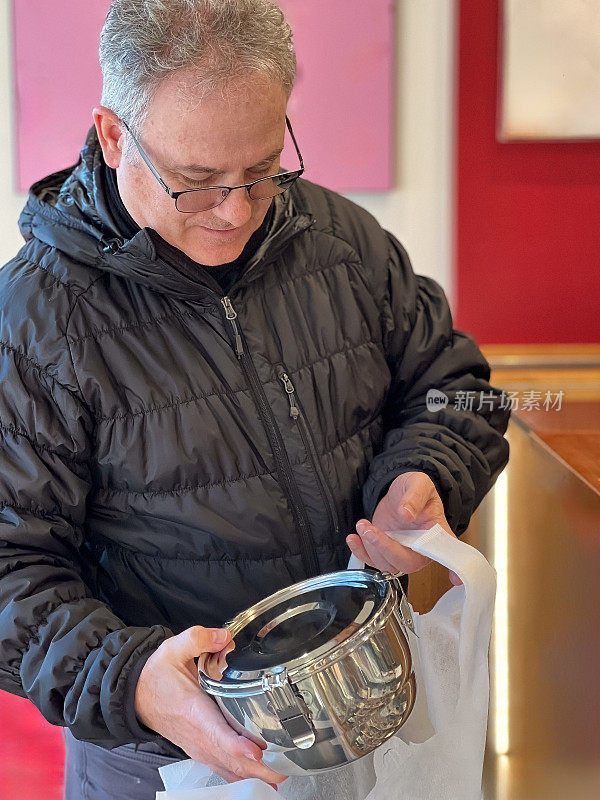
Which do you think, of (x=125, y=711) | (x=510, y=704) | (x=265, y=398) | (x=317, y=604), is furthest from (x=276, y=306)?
(x=510, y=704)

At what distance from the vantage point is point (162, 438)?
3.46ft

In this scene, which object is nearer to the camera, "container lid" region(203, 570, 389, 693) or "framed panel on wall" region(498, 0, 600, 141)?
"container lid" region(203, 570, 389, 693)

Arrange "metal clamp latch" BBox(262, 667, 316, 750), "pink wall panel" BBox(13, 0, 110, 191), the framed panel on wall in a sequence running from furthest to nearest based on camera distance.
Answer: "pink wall panel" BBox(13, 0, 110, 191), the framed panel on wall, "metal clamp latch" BBox(262, 667, 316, 750)

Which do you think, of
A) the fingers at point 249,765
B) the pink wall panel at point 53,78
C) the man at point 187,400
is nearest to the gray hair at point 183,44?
the man at point 187,400

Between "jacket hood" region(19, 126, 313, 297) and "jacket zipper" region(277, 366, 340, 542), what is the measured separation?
0.14 metres

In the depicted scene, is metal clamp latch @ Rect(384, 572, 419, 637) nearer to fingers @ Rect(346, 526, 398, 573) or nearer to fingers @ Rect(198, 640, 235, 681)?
fingers @ Rect(346, 526, 398, 573)

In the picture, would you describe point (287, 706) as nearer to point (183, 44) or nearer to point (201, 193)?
point (201, 193)

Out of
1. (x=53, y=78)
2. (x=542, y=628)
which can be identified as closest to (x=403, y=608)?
(x=542, y=628)

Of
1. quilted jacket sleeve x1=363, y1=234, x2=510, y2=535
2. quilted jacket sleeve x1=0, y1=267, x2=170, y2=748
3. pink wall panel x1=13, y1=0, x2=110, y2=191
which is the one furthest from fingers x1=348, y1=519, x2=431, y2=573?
pink wall panel x1=13, y1=0, x2=110, y2=191

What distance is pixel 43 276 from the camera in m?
1.06

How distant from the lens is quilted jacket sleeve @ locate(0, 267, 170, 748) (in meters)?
0.92

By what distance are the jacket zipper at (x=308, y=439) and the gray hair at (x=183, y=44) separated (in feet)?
1.11

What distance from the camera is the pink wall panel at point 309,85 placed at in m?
2.39

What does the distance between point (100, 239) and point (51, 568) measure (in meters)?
0.36
